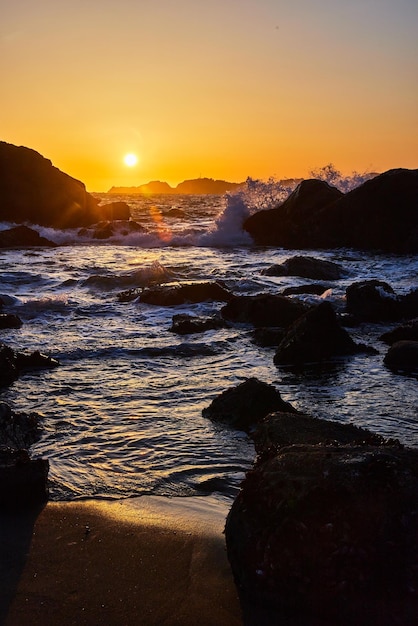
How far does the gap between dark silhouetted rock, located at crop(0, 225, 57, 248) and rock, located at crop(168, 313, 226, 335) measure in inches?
775

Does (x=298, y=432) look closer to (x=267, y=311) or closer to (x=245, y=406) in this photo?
(x=245, y=406)

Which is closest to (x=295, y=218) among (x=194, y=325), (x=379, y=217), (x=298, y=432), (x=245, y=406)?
(x=379, y=217)

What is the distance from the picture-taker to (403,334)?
31.0 feet

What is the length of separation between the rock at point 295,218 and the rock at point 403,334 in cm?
1778

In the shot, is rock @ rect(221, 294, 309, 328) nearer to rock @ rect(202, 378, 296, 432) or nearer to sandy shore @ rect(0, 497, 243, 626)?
rock @ rect(202, 378, 296, 432)

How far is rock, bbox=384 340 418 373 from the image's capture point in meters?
7.98

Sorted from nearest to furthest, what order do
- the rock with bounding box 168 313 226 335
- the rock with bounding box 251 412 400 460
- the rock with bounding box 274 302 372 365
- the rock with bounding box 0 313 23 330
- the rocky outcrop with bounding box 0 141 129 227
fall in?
the rock with bounding box 251 412 400 460
the rock with bounding box 274 302 372 365
the rock with bounding box 168 313 226 335
the rock with bounding box 0 313 23 330
the rocky outcrop with bounding box 0 141 129 227

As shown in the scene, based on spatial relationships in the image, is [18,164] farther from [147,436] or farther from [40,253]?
[147,436]

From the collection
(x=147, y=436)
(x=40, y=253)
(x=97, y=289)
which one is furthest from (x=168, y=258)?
(x=147, y=436)

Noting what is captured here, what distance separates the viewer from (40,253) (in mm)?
25781

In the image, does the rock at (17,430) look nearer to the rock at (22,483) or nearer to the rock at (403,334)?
the rock at (22,483)

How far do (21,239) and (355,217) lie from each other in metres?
15.4

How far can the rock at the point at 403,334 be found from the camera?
9266mm

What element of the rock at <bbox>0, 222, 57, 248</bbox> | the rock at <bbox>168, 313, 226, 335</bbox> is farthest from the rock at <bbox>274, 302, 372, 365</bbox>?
the rock at <bbox>0, 222, 57, 248</bbox>
